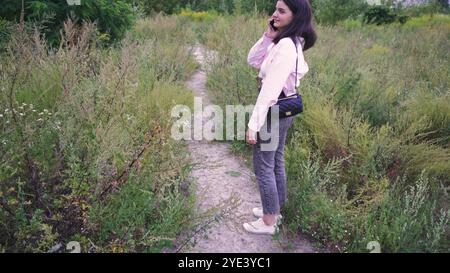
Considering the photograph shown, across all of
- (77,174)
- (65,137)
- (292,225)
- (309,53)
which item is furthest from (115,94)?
(309,53)

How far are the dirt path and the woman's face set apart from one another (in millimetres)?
1221

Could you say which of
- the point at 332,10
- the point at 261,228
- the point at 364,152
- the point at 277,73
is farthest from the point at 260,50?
the point at 332,10

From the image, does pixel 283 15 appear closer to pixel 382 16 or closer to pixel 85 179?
pixel 85 179

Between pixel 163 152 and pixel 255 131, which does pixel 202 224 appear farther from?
pixel 255 131

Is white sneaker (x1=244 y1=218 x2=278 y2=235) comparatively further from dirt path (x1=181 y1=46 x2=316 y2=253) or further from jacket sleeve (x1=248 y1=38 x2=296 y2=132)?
jacket sleeve (x1=248 y1=38 x2=296 y2=132)

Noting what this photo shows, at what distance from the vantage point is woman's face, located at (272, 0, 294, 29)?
92.0 inches

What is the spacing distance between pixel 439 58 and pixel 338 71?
300 cm

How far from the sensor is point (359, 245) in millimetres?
2645

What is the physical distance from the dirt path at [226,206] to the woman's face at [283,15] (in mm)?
1221

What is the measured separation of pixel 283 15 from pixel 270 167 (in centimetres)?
103

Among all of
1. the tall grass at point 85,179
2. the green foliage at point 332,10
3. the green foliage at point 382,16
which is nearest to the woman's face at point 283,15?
the tall grass at point 85,179

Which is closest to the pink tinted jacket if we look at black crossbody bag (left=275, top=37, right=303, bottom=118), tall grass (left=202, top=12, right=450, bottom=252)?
black crossbody bag (left=275, top=37, right=303, bottom=118)

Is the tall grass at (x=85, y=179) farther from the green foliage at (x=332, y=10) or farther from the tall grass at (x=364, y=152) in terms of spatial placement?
the green foliage at (x=332, y=10)

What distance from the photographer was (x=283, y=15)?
92.7 inches
